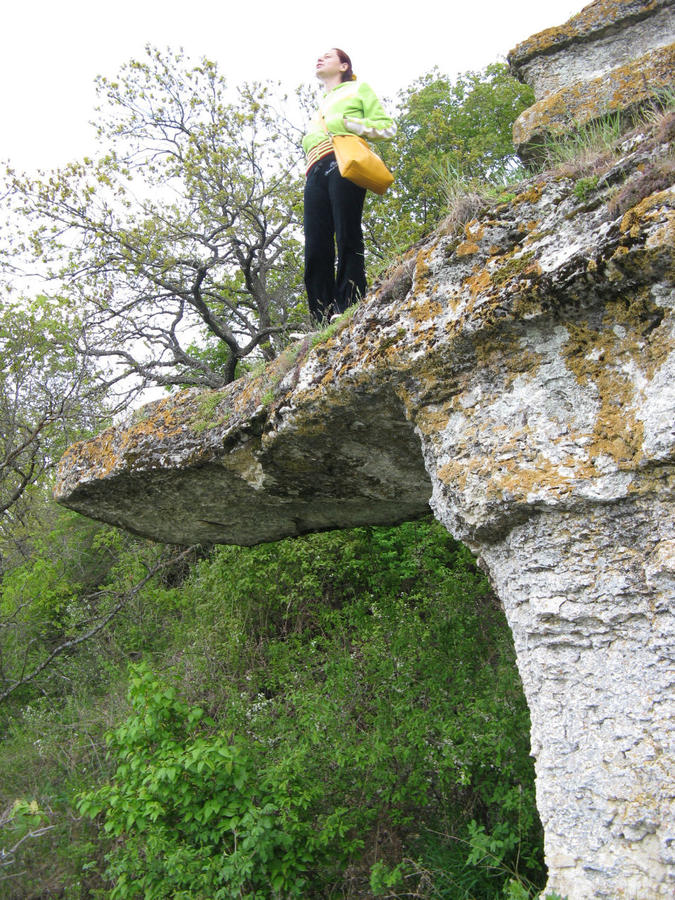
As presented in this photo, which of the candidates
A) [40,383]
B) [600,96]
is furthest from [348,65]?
[40,383]

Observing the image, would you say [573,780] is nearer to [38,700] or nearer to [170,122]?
[38,700]

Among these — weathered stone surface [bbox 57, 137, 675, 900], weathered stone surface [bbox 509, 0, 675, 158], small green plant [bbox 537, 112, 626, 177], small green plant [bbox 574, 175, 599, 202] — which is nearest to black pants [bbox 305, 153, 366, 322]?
weathered stone surface [bbox 57, 137, 675, 900]

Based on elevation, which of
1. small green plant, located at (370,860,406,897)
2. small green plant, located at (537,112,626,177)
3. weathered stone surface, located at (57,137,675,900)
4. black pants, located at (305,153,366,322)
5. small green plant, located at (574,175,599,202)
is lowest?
small green plant, located at (370,860,406,897)

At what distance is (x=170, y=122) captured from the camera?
10.4m

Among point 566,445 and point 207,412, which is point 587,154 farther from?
point 207,412

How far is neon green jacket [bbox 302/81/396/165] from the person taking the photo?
3564mm

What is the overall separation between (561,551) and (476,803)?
2.35 metres

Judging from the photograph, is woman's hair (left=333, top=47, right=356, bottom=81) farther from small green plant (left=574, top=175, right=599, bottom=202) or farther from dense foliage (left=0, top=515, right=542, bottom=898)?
dense foliage (left=0, top=515, right=542, bottom=898)

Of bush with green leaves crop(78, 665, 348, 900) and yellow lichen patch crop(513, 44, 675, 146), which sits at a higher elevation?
yellow lichen patch crop(513, 44, 675, 146)

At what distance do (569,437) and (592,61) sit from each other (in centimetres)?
450

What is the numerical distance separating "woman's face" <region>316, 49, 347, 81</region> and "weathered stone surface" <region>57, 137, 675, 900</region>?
5.54 feet

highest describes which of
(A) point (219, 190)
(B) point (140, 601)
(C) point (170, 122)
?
(C) point (170, 122)

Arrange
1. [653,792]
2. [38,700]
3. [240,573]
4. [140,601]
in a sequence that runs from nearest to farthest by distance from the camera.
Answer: [653,792], [240,573], [38,700], [140,601]

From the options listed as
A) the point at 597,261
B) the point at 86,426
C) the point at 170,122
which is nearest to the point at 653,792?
the point at 597,261
